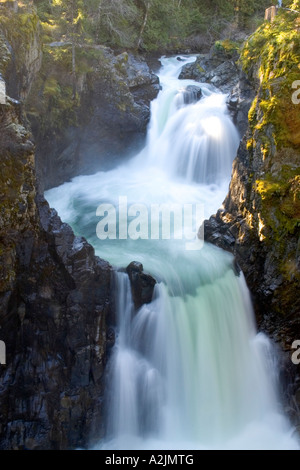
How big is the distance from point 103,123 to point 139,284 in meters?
8.33

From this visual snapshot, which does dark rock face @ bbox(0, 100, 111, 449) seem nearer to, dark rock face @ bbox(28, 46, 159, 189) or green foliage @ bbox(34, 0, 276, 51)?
dark rock face @ bbox(28, 46, 159, 189)

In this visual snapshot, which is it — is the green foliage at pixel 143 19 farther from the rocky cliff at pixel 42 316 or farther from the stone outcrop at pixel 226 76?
the rocky cliff at pixel 42 316

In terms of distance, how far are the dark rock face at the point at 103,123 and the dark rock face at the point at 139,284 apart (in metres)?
6.29

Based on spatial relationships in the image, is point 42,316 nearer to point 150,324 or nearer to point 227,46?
point 150,324

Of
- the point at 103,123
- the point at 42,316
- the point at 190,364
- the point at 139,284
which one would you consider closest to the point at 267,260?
the point at 190,364

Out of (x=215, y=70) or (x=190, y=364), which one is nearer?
(x=190, y=364)

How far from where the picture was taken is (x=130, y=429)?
6.98 metres

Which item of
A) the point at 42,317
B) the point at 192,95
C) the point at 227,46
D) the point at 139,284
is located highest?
the point at 227,46

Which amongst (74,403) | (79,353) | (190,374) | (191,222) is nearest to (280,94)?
(191,222)

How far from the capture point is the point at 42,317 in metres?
A: 6.64

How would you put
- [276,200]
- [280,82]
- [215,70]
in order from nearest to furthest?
[276,200], [280,82], [215,70]

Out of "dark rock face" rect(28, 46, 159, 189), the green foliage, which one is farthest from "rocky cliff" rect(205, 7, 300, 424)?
the green foliage

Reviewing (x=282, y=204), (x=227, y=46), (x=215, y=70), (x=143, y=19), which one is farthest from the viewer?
(x=143, y=19)

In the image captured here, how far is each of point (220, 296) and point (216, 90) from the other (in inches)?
425
